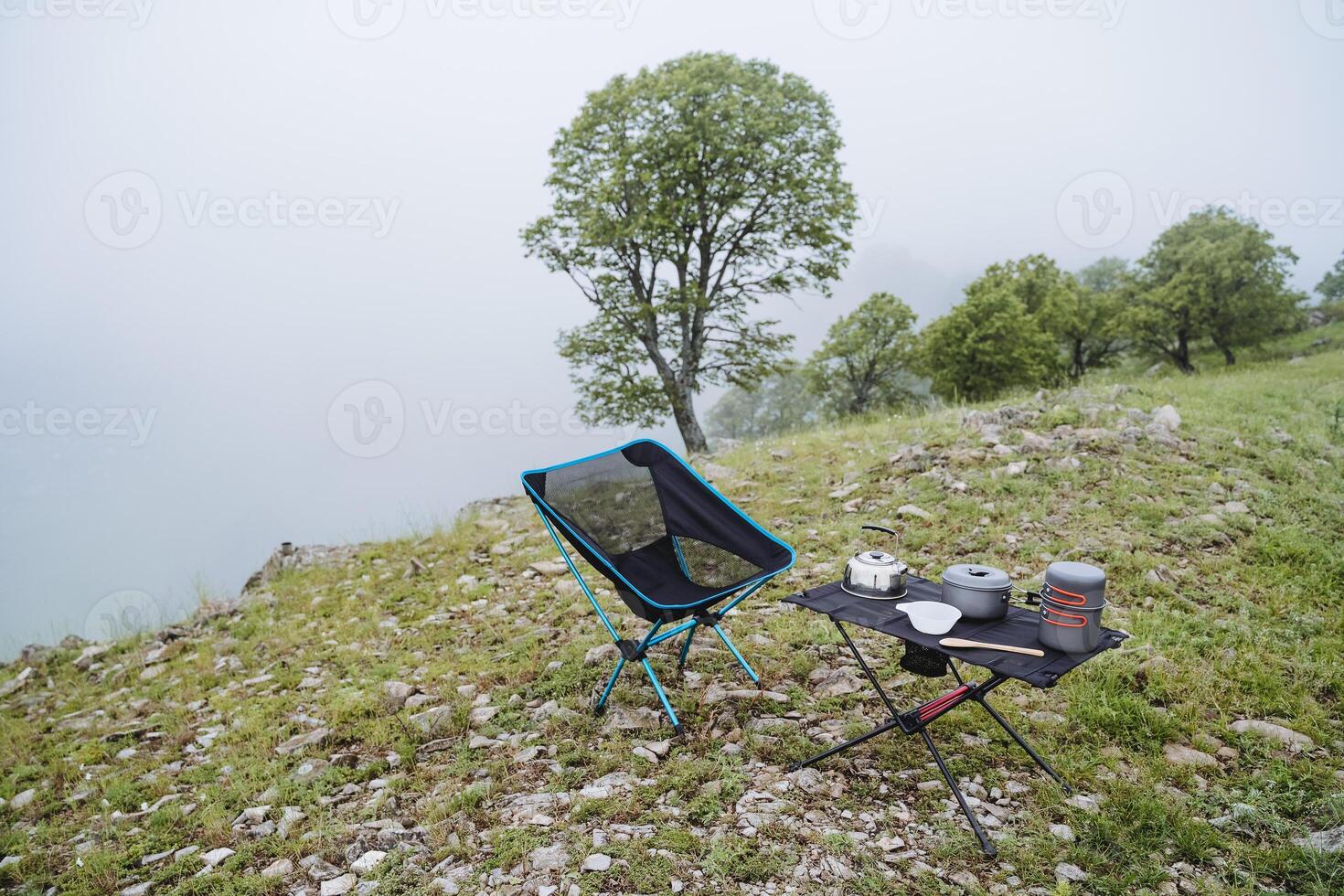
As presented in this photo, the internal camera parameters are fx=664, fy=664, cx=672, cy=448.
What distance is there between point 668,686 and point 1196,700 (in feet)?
7.40

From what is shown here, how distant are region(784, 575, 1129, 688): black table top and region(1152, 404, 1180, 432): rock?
4555mm

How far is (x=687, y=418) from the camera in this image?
12.2 meters

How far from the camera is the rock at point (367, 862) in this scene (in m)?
2.18

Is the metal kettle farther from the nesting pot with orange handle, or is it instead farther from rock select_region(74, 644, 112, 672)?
rock select_region(74, 644, 112, 672)

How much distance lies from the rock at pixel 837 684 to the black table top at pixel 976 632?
578 mm

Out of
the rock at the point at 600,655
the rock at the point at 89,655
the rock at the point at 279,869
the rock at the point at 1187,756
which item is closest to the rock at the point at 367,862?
the rock at the point at 279,869

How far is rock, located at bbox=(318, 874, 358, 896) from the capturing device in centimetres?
210

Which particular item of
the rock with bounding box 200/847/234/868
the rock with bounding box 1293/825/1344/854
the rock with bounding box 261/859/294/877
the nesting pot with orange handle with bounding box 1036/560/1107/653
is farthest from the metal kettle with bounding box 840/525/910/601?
the rock with bounding box 200/847/234/868

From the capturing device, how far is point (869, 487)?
5.65m

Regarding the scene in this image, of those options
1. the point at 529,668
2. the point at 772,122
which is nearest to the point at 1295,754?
the point at 529,668

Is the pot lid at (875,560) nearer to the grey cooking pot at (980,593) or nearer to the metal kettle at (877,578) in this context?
the metal kettle at (877,578)

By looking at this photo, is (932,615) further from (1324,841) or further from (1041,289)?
(1041,289)

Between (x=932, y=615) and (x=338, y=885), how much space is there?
6.99 ft

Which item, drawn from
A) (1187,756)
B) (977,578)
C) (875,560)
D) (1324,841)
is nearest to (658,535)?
(875,560)
